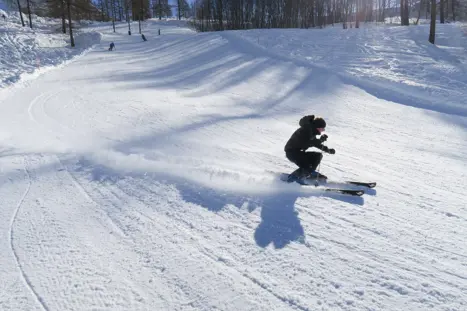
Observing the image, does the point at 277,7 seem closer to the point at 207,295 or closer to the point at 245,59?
the point at 245,59

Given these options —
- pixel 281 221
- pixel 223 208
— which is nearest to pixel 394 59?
pixel 281 221

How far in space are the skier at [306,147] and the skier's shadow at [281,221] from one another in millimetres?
574

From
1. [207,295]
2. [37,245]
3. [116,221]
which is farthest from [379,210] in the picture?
[37,245]

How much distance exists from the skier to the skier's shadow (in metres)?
0.57

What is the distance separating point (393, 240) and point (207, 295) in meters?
2.44

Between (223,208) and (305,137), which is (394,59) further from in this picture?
(223,208)

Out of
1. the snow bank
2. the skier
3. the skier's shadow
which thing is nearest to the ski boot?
the skier

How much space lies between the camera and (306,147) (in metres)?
5.45

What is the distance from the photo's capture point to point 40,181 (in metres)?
5.66

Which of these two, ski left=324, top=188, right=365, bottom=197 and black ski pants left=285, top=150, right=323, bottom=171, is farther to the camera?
black ski pants left=285, top=150, right=323, bottom=171

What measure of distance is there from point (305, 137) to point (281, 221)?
1.59m

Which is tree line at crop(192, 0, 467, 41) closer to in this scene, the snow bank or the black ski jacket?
the snow bank

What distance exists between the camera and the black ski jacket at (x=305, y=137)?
17.0 ft

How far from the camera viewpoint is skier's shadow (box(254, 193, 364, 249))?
403cm
